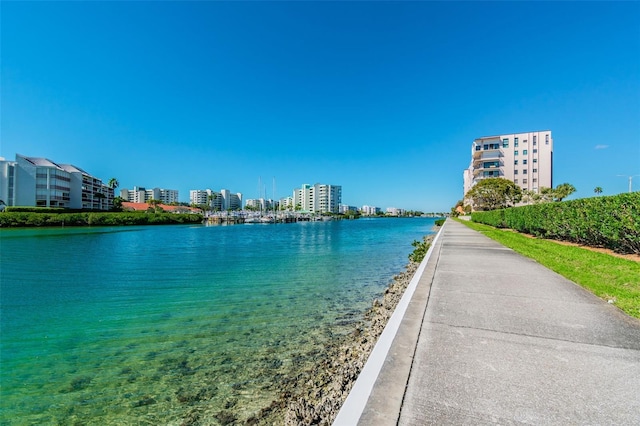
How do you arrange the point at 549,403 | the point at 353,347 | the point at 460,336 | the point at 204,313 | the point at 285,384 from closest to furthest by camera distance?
the point at 549,403
the point at 460,336
the point at 285,384
the point at 353,347
the point at 204,313

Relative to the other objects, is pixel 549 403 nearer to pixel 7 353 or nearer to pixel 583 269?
pixel 583 269

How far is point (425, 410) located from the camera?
250 centimetres

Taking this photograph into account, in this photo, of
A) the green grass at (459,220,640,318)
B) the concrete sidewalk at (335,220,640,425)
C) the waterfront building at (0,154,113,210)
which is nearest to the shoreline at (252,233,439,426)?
the concrete sidewalk at (335,220,640,425)

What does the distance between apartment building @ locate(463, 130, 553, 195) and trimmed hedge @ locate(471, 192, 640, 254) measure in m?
55.1

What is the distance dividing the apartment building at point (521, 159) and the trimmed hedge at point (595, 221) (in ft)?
181

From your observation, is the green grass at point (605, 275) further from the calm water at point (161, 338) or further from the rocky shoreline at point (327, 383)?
the calm water at point (161, 338)

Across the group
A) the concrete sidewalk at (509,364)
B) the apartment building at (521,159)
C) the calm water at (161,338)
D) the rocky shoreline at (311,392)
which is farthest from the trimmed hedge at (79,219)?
the apartment building at (521,159)

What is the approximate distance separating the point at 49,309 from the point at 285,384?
31.5 ft

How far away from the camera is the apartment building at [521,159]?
6762 cm

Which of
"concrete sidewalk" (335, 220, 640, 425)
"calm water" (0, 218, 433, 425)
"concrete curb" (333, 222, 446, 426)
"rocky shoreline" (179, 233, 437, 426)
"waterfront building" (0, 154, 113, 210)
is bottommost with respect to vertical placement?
"calm water" (0, 218, 433, 425)

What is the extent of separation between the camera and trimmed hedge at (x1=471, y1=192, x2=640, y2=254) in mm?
11625

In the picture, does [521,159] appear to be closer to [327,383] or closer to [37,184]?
[327,383]

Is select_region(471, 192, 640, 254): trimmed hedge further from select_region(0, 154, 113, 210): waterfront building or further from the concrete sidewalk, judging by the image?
select_region(0, 154, 113, 210): waterfront building

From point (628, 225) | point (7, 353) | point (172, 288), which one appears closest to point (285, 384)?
point (7, 353)
